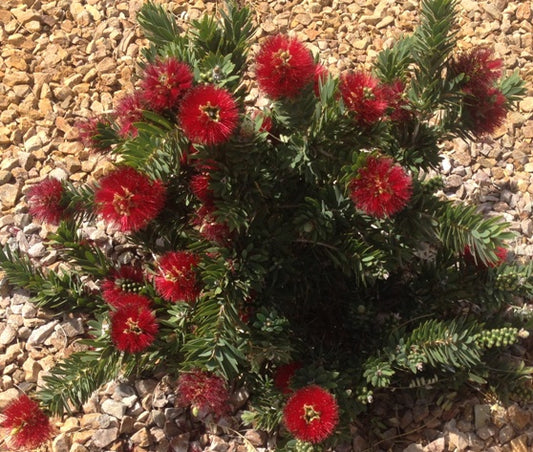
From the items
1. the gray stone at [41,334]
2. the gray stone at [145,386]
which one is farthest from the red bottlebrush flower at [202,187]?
the gray stone at [41,334]

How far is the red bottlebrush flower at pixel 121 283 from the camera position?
1.75 metres

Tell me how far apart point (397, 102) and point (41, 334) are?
128cm

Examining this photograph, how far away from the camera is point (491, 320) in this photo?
183cm

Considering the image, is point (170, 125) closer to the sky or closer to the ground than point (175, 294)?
closer to the sky

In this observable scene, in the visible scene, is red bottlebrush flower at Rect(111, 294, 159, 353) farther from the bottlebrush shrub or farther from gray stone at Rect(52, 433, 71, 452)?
gray stone at Rect(52, 433, 71, 452)

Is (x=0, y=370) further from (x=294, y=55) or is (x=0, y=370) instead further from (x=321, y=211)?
(x=294, y=55)

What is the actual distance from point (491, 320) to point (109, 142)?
1135 millimetres

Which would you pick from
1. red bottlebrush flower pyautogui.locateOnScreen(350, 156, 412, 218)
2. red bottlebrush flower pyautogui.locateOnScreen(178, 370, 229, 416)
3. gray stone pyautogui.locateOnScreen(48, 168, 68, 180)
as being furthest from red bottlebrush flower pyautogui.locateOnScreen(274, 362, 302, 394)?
gray stone pyautogui.locateOnScreen(48, 168, 68, 180)

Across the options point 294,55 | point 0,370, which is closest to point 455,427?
point 294,55

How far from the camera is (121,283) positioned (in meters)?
1.78

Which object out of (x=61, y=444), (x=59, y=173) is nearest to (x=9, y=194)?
(x=59, y=173)

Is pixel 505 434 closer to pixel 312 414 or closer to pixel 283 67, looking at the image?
pixel 312 414

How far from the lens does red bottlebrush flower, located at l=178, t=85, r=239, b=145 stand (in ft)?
4.05

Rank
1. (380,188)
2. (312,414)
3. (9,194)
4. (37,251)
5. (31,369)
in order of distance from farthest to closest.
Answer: (9,194), (37,251), (31,369), (312,414), (380,188)
